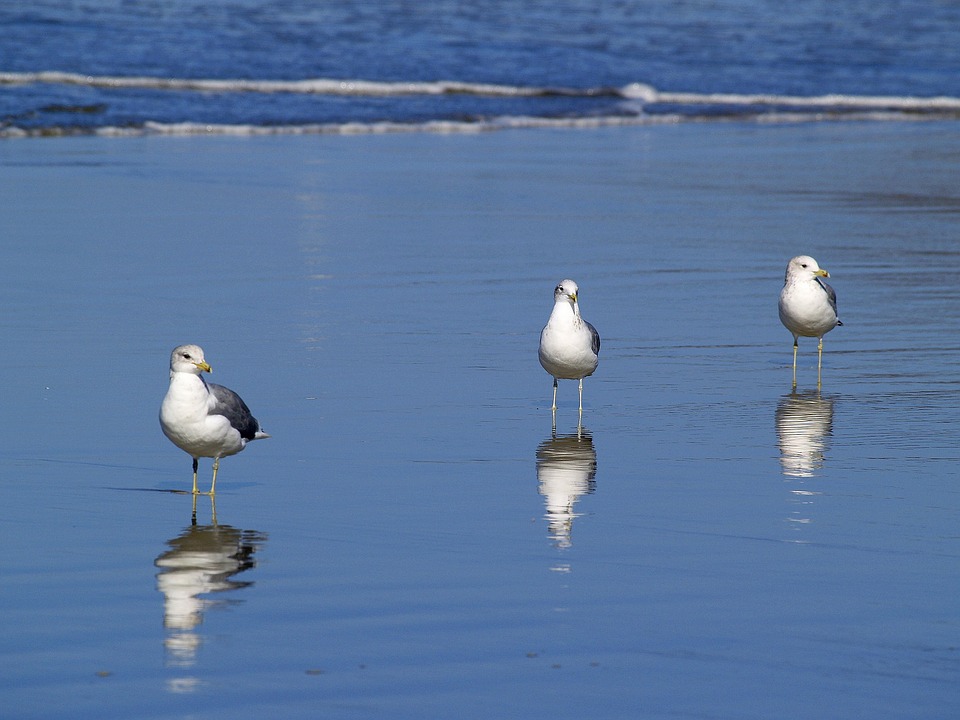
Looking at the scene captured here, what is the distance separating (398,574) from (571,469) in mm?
1934

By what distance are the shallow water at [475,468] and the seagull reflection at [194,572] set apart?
→ 0.02m

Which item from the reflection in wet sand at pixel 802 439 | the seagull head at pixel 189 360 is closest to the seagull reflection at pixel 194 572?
the seagull head at pixel 189 360

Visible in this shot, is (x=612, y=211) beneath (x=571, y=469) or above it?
above

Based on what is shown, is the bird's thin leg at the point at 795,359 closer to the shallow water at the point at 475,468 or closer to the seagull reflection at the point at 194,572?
the shallow water at the point at 475,468

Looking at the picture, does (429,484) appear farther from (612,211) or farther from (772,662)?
(612,211)

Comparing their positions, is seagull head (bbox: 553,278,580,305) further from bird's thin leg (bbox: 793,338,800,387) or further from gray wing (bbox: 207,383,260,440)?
gray wing (bbox: 207,383,260,440)

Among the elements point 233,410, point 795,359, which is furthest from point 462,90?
point 233,410

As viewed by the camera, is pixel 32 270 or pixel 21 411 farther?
pixel 32 270

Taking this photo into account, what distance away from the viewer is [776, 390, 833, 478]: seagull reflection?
7.61 meters

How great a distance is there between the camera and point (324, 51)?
35.3 metres

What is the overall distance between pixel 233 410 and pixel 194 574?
1.22 m

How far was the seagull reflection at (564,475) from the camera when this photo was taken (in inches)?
261

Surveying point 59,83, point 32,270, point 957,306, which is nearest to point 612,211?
point 957,306

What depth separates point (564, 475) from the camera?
24.6 feet
